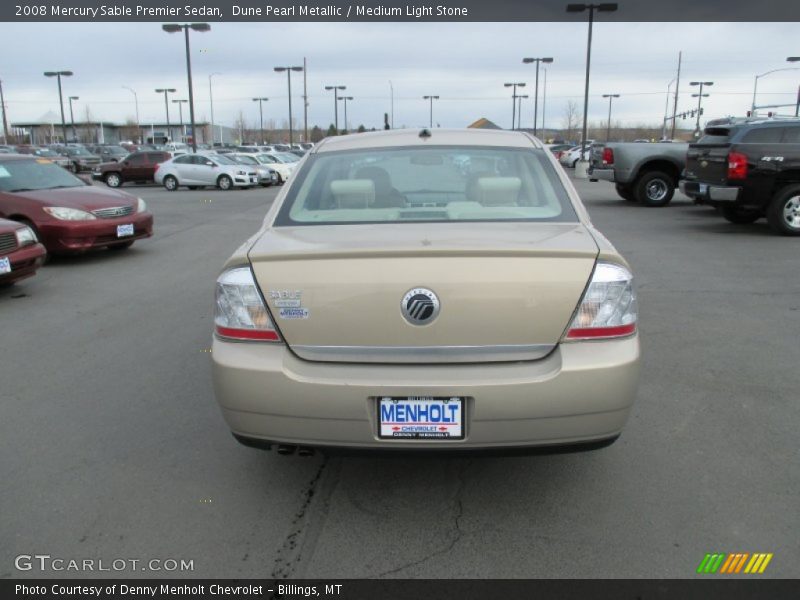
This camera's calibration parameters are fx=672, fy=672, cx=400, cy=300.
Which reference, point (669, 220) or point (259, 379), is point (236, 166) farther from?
point (259, 379)

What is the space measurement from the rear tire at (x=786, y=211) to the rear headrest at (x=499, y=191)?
373 inches

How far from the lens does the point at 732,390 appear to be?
A: 14.6 feet

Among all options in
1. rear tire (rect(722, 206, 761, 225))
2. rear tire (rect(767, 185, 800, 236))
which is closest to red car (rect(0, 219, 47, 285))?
rear tire (rect(767, 185, 800, 236))

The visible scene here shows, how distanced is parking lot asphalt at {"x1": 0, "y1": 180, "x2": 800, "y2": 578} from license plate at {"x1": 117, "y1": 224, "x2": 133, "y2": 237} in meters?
4.46

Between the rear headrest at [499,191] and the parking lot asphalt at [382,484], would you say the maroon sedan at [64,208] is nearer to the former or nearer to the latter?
the parking lot asphalt at [382,484]

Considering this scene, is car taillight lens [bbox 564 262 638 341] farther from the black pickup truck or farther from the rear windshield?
the black pickup truck

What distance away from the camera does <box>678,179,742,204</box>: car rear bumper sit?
11203mm

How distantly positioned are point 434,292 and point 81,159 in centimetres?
4136

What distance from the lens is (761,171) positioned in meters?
11.0

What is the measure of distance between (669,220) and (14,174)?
11.9 meters

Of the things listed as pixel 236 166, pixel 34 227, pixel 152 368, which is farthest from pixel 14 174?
pixel 236 166

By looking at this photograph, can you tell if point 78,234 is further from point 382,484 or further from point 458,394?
point 458,394

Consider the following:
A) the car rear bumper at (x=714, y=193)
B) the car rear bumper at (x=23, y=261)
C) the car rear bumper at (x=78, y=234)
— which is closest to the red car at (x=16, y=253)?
the car rear bumper at (x=23, y=261)

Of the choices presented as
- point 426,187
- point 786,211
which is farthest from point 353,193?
point 786,211
